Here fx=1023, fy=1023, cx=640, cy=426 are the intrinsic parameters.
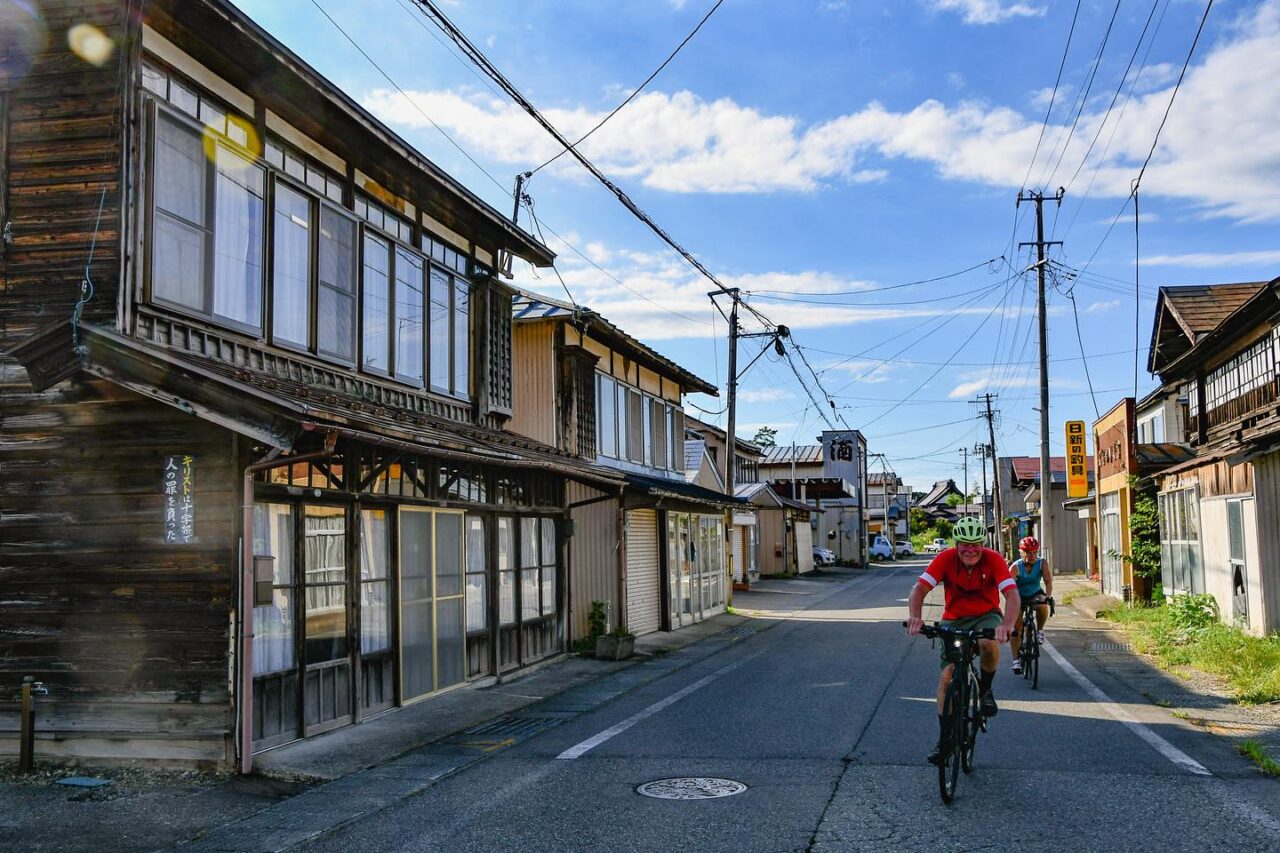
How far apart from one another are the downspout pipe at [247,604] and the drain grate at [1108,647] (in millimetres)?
13044

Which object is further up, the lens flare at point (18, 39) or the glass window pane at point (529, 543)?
the lens flare at point (18, 39)

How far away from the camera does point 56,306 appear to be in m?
8.36

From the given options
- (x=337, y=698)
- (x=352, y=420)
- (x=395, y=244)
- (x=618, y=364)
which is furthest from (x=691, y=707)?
(x=618, y=364)

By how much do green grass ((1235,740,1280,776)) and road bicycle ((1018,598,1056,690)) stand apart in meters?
3.81

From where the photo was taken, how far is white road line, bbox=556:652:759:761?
898 cm

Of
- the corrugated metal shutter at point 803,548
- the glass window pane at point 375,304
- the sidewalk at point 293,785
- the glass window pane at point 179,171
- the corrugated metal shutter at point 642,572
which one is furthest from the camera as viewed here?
the corrugated metal shutter at point 803,548

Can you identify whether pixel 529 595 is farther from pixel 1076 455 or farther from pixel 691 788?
pixel 1076 455

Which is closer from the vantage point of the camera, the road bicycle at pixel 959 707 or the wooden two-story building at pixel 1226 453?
the road bicycle at pixel 959 707

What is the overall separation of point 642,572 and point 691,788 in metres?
13.1

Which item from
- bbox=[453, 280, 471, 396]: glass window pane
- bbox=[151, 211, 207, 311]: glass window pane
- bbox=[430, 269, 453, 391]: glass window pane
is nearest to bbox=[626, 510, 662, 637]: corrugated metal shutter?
bbox=[453, 280, 471, 396]: glass window pane

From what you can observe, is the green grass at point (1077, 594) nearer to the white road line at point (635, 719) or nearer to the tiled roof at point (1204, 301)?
A: the tiled roof at point (1204, 301)

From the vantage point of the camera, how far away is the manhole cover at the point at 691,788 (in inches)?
284

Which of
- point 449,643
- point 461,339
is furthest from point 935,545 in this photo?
point 449,643

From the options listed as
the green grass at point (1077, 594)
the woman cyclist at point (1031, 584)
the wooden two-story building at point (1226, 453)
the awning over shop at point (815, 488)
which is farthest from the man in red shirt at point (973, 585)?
the awning over shop at point (815, 488)
